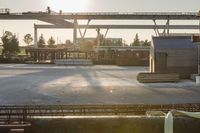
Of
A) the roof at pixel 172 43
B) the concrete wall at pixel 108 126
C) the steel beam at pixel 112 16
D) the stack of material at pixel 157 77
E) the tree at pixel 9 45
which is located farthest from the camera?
the tree at pixel 9 45

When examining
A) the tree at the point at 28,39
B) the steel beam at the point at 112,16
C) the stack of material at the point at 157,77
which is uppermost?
the steel beam at the point at 112,16

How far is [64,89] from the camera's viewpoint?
26.8 metres

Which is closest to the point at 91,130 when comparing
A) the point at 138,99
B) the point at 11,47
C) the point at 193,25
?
the point at 138,99

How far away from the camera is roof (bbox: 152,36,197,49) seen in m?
36.5

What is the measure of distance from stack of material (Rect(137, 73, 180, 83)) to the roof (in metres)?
4.67

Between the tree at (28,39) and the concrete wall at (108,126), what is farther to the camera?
the tree at (28,39)

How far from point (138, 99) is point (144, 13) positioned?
63.3 metres

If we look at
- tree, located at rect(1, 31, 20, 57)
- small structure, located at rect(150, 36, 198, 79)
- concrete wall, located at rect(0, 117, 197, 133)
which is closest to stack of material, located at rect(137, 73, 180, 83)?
small structure, located at rect(150, 36, 198, 79)

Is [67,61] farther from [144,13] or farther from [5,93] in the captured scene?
[5,93]

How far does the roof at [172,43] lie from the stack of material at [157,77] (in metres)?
4.67

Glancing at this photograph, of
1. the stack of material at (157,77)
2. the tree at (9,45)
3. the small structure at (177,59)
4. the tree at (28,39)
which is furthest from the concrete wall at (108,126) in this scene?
the tree at (28,39)

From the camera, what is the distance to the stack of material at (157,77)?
31953 millimetres

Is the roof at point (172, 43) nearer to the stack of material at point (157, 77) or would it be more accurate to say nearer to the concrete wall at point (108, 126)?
the stack of material at point (157, 77)

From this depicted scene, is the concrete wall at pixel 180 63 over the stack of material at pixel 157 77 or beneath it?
over
